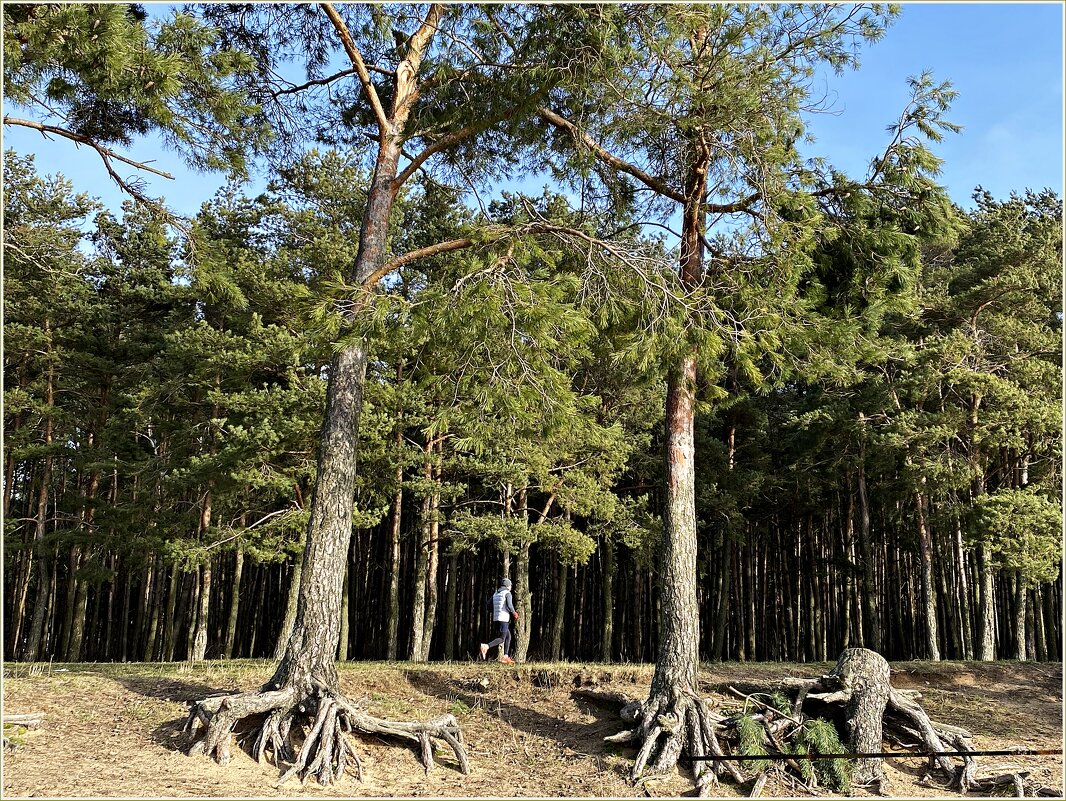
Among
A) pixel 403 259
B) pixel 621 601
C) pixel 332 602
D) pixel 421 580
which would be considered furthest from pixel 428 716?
pixel 621 601

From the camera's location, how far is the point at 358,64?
9.47 meters

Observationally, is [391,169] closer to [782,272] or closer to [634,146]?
[634,146]

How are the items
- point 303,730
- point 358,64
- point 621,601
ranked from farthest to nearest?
1. point 621,601
2. point 358,64
3. point 303,730

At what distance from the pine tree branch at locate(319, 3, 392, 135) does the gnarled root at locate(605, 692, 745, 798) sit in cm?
695

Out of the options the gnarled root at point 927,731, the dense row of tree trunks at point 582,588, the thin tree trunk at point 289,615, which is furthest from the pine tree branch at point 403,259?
the dense row of tree trunks at point 582,588

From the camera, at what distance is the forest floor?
6492 mm

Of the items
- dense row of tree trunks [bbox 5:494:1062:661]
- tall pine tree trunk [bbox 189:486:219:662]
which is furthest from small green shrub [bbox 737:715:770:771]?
dense row of tree trunks [bbox 5:494:1062:661]

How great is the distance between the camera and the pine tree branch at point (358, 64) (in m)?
9.28

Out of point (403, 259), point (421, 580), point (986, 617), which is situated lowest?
point (986, 617)

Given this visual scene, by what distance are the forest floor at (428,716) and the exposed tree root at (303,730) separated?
0.14 m

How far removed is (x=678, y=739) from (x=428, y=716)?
9.28 feet

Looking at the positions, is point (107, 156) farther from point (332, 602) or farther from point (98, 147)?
point (332, 602)

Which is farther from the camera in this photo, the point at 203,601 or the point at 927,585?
the point at 927,585

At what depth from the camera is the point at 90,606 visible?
29547mm
